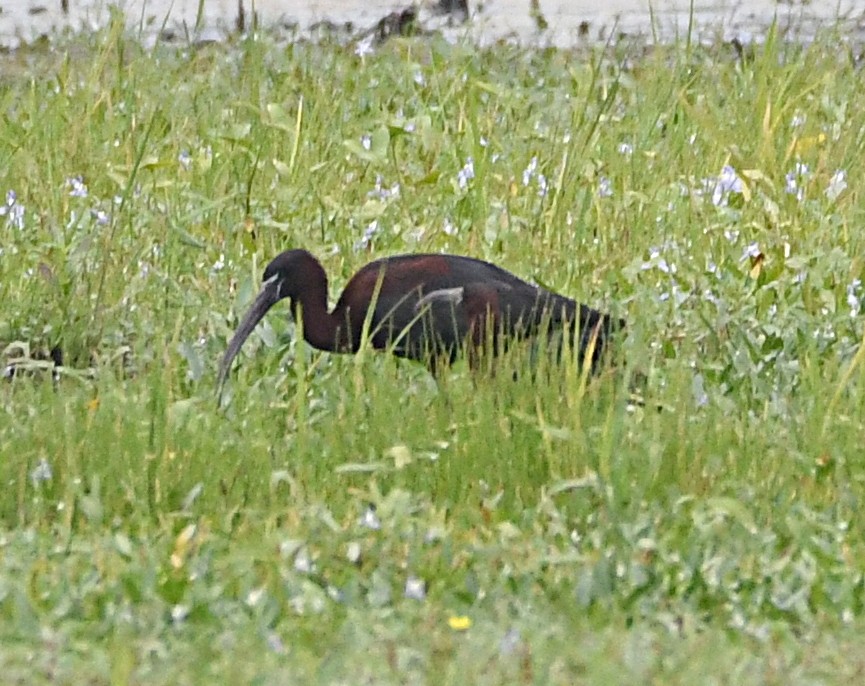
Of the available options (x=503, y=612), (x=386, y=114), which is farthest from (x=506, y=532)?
(x=386, y=114)

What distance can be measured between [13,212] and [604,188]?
186 centimetres

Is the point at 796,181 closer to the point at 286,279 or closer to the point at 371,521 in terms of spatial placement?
the point at 286,279

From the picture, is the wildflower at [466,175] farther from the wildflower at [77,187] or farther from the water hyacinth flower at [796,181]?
the wildflower at [77,187]

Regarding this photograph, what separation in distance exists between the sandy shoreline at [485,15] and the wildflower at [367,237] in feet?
10.1

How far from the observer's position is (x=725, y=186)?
6574 mm

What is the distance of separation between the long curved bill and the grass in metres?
0.06

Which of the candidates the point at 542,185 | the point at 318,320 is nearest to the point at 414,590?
the point at 318,320

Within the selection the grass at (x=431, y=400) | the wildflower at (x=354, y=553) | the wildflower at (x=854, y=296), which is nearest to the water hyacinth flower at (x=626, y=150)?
the grass at (x=431, y=400)

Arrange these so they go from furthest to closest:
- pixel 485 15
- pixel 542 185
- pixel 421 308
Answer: pixel 485 15
pixel 542 185
pixel 421 308

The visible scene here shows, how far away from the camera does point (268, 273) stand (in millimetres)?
5410

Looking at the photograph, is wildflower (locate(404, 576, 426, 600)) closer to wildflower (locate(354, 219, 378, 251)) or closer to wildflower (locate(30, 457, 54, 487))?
wildflower (locate(30, 457, 54, 487))

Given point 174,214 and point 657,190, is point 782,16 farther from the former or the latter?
point 174,214

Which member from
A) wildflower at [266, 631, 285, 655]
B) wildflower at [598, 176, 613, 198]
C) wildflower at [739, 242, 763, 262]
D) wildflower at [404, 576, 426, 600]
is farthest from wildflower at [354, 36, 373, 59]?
wildflower at [266, 631, 285, 655]

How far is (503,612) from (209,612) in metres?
0.50
